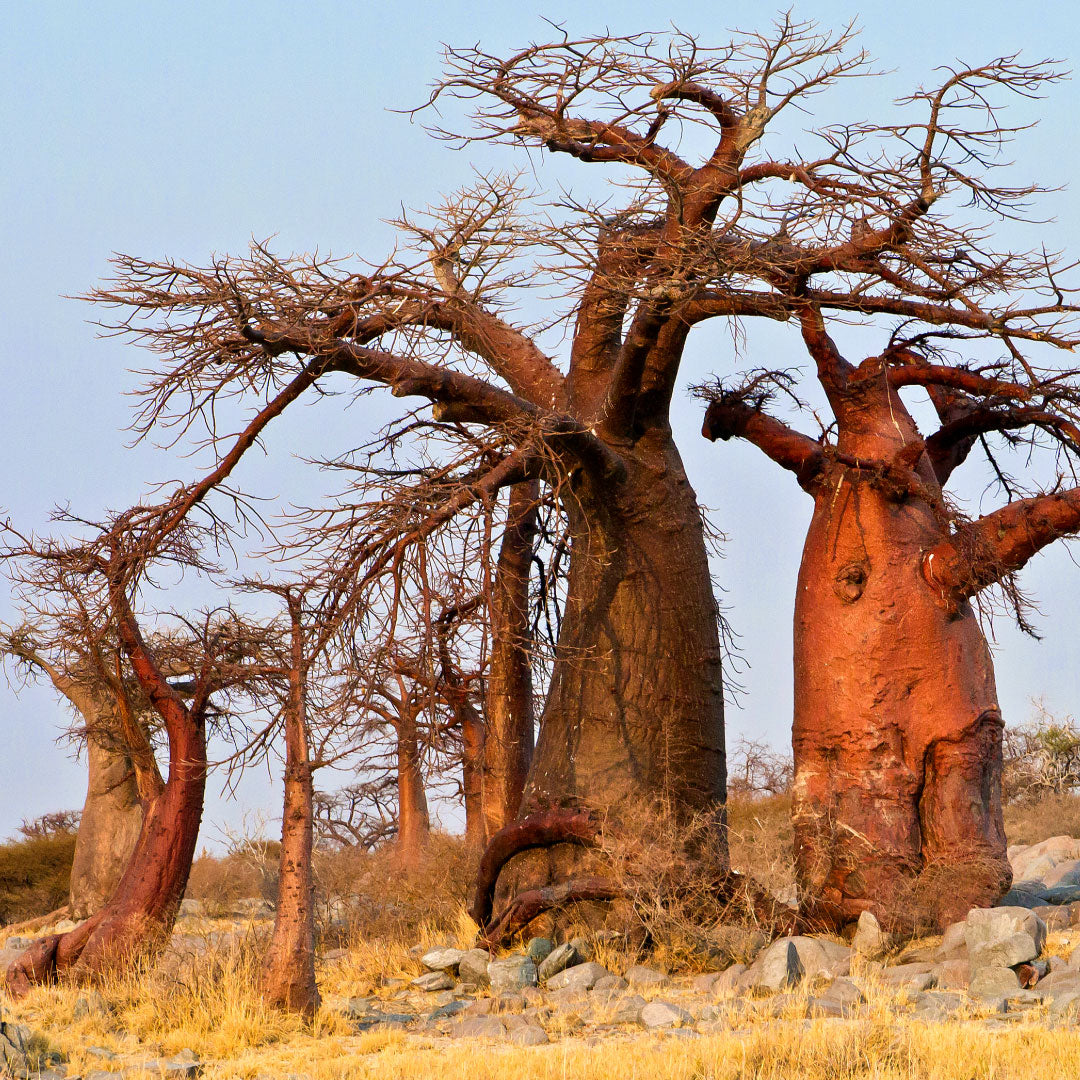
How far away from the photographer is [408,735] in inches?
377

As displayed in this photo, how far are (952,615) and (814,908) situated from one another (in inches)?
74.5

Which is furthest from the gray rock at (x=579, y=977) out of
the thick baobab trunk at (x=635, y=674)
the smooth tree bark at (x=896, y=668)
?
the smooth tree bark at (x=896, y=668)

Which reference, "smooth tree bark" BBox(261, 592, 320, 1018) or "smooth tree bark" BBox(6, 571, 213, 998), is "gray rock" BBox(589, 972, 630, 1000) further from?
"smooth tree bark" BBox(6, 571, 213, 998)

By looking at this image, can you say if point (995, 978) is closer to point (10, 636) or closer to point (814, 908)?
point (814, 908)

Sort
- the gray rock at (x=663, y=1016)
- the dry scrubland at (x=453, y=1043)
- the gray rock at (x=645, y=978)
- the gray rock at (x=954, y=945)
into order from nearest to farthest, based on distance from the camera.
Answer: the dry scrubland at (x=453, y=1043) → the gray rock at (x=663, y=1016) → the gray rock at (x=954, y=945) → the gray rock at (x=645, y=978)

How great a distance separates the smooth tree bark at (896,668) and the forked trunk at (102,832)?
8.31 m

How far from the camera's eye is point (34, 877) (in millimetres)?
16625

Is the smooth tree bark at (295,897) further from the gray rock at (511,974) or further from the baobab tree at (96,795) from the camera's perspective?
the baobab tree at (96,795)

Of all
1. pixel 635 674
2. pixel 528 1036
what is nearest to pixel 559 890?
pixel 635 674

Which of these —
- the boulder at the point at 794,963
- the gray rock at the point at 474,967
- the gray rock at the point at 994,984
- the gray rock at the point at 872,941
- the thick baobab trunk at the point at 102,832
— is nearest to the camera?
the gray rock at the point at 994,984

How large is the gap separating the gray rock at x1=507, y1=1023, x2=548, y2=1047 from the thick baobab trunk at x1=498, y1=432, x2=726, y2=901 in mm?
2118

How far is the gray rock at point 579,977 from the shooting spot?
20.6 ft

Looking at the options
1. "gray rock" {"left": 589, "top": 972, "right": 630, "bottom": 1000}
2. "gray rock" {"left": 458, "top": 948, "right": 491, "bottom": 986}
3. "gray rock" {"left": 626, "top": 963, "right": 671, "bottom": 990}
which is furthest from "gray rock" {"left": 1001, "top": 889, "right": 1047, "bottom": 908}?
"gray rock" {"left": 458, "top": 948, "right": 491, "bottom": 986}

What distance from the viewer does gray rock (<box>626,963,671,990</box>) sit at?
20.8ft
